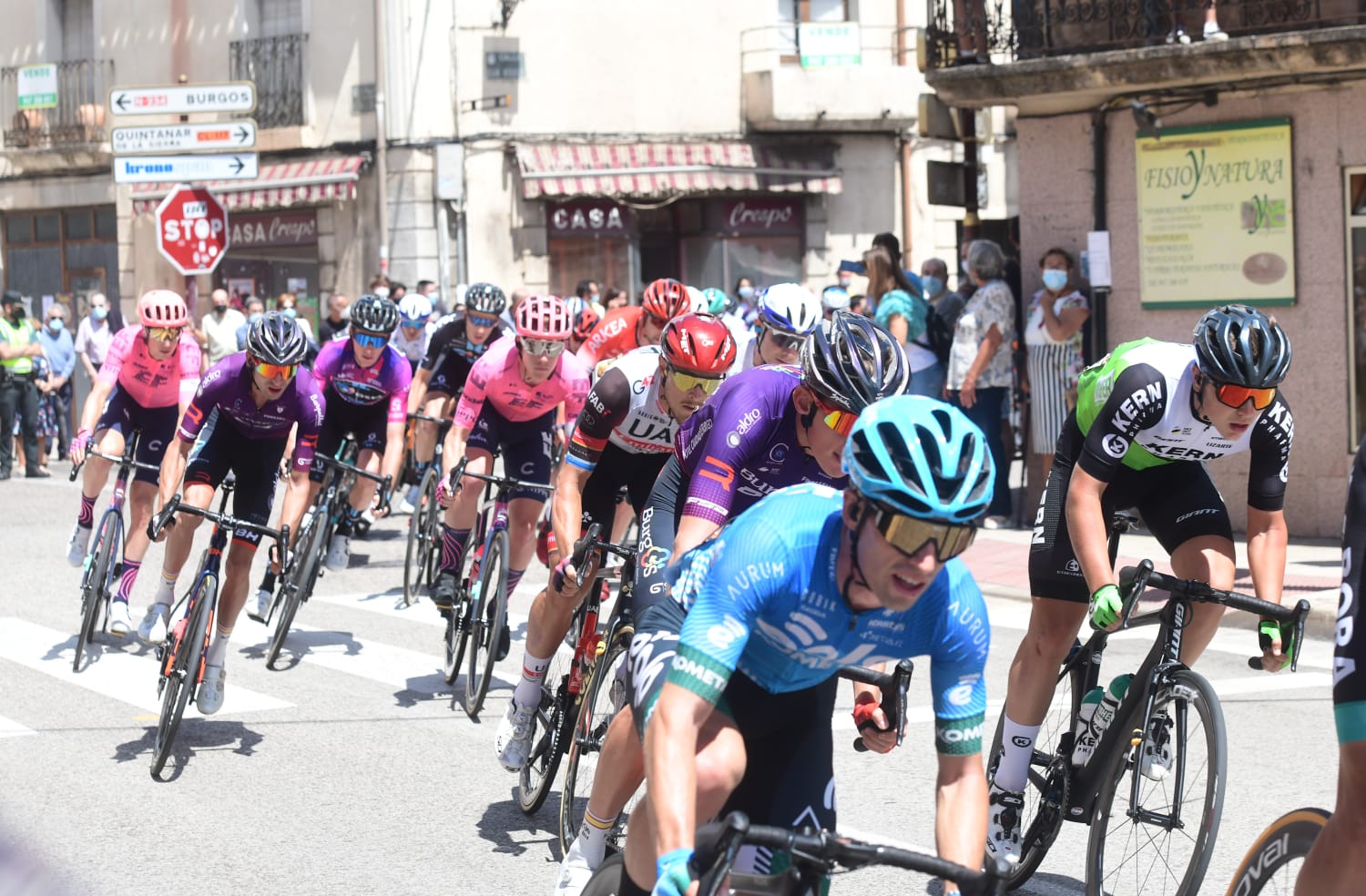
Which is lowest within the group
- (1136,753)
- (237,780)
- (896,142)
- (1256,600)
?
(237,780)

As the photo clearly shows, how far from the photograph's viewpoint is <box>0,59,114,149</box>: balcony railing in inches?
1238

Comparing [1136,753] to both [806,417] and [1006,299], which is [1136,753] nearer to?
[806,417]

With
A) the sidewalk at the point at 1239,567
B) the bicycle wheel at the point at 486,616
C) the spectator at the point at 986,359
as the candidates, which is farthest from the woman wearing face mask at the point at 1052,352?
the bicycle wheel at the point at 486,616

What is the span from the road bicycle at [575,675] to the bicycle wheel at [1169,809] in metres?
1.66

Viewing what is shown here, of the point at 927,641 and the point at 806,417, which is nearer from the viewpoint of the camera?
the point at 927,641

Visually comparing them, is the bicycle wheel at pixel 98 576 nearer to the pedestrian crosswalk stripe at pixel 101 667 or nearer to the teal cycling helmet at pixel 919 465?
the pedestrian crosswalk stripe at pixel 101 667

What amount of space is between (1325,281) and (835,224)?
53.0 ft

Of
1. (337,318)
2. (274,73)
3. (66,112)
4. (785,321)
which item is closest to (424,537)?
(785,321)

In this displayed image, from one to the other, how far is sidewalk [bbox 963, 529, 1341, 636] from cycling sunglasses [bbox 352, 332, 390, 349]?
13.1 ft

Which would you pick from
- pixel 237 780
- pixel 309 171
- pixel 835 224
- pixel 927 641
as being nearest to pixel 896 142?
pixel 835 224

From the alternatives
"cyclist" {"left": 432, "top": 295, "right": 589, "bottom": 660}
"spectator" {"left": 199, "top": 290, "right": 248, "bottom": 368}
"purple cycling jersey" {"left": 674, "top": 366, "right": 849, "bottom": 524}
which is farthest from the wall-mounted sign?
"spectator" {"left": 199, "top": 290, "right": 248, "bottom": 368}

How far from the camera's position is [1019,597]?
12.0 meters

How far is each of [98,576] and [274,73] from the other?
2013 centimetres

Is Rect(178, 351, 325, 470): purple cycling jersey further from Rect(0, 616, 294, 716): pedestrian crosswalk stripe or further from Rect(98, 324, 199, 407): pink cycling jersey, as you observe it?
Rect(98, 324, 199, 407): pink cycling jersey
